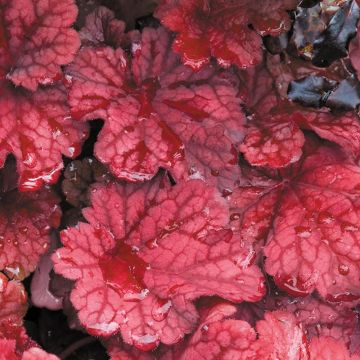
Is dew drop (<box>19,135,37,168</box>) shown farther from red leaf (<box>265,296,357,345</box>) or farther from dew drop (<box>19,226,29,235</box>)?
red leaf (<box>265,296,357,345</box>)

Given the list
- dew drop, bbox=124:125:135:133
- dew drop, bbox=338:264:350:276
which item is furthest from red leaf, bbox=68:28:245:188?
dew drop, bbox=338:264:350:276

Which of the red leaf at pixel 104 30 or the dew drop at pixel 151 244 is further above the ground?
the red leaf at pixel 104 30

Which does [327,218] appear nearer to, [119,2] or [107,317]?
[107,317]

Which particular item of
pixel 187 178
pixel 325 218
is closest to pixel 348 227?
pixel 325 218

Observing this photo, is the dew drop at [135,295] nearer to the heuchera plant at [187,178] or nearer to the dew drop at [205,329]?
the heuchera plant at [187,178]

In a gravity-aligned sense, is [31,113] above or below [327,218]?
above

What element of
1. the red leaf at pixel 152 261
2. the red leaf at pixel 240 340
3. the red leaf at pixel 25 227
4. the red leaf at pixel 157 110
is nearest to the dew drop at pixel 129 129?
the red leaf at pixel 157 110

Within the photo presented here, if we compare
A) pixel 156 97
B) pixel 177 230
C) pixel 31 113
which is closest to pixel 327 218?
pixel 177 230

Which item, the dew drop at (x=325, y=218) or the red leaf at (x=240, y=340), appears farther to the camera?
the dew drop at (x=325, y=218)
